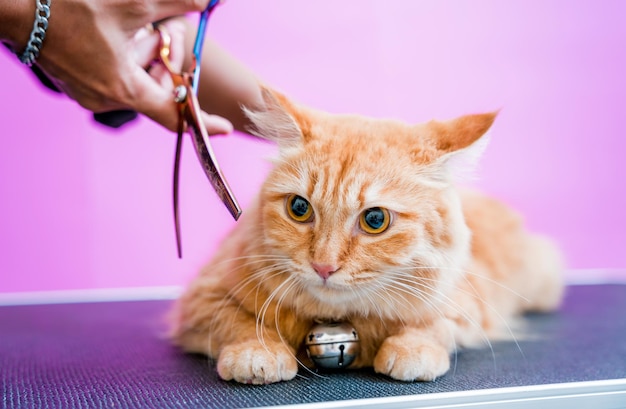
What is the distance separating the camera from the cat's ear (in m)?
1.09

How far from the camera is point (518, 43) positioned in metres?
2.79

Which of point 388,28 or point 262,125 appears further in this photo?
point 388,28

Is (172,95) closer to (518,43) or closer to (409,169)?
(409,169)

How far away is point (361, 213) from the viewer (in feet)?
3.52

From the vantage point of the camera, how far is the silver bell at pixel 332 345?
1103 millimetres

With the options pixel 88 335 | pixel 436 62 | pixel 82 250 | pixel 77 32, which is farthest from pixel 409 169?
pixel 82 250

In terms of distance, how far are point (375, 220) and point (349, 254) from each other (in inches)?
3.3

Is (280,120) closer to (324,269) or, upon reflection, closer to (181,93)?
(181,93)

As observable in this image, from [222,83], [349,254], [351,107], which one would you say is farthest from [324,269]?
[351,107]

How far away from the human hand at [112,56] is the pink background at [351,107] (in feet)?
4.46

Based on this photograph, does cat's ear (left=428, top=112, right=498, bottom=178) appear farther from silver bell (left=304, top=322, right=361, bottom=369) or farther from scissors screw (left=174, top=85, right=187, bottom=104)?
scissors screw (left=174, top=85, right=187, bottom=104)

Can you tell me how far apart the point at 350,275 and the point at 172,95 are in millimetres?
531

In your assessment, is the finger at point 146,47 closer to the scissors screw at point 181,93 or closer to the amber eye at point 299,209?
the scissors screw at point 181,93

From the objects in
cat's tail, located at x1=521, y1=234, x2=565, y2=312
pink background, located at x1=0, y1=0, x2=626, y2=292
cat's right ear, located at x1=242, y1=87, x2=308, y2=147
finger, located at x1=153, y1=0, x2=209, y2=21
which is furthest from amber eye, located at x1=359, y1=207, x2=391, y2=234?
pink background, located at x1=0, y1=0, x2=626, y2=292
